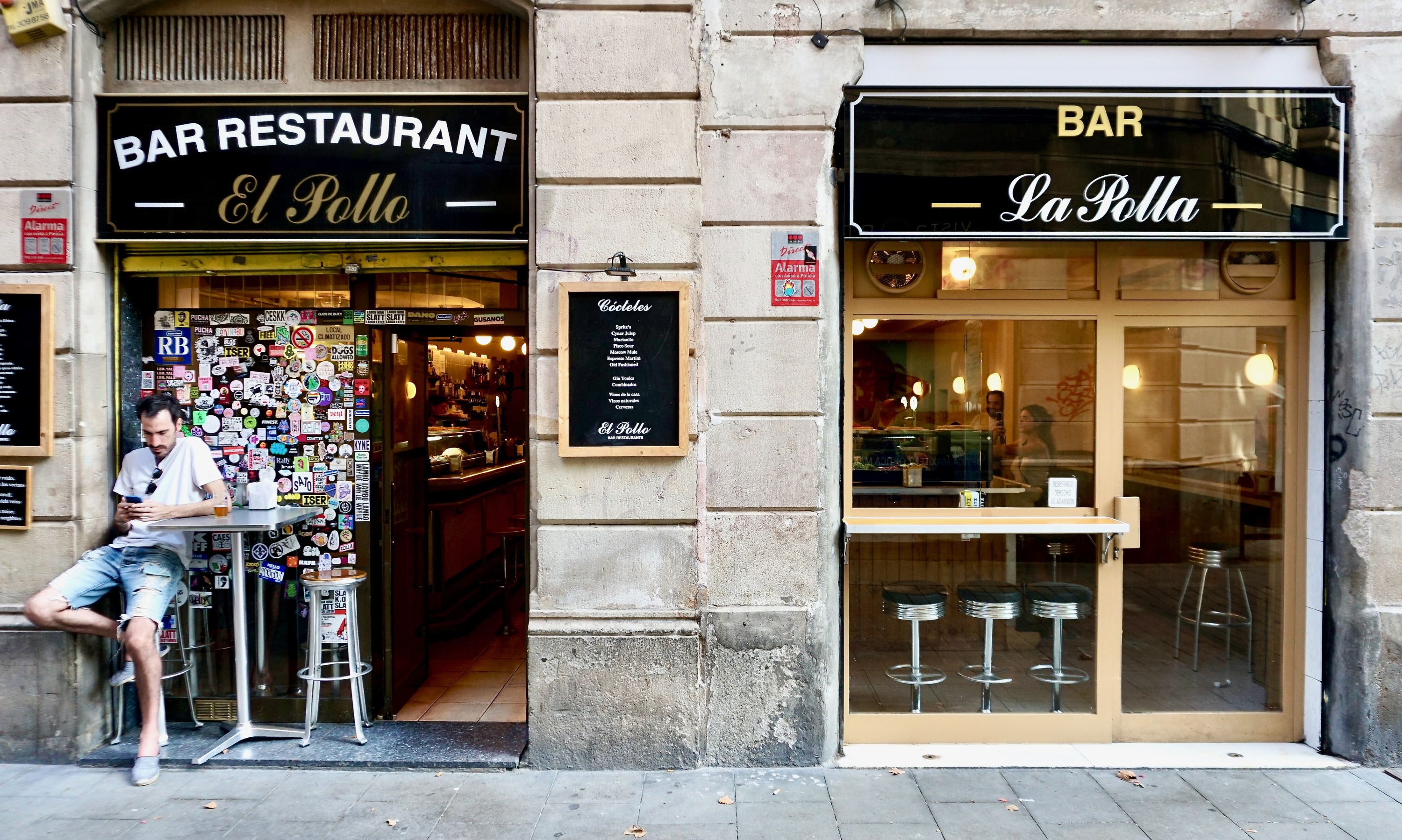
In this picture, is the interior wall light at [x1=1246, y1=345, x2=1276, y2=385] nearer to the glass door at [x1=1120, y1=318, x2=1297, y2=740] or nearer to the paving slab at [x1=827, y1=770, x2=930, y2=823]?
the glass door at [x1=1120, y1=318, x2=1297, y2=740]

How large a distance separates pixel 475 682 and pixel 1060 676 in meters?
4.16

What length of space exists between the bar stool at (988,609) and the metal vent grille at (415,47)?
4.42 m

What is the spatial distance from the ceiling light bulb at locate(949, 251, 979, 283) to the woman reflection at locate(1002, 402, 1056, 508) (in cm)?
91

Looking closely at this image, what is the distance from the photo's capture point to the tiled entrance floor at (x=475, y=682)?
5.63 m

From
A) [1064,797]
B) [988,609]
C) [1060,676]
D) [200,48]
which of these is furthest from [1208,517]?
[200,48]

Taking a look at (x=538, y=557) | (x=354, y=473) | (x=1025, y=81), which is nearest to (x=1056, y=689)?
(x=538, y=557)

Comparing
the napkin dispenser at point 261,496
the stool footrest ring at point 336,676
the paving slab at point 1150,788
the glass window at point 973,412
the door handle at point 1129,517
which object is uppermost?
the glass window at point 973,412

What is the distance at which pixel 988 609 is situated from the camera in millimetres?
5316

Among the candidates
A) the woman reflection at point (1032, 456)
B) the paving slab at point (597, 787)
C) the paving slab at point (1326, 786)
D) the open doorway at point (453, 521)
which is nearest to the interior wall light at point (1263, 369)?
the woman reflection at point (1032, 456)

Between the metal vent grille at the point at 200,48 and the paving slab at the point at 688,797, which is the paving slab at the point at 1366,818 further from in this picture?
the metal vent grille at the point at 200,48

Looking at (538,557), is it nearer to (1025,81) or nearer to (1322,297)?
Answer: (1025,81)

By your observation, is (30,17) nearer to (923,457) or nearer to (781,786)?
(923,457)

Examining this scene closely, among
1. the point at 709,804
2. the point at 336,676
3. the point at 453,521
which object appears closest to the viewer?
the point at 709,804

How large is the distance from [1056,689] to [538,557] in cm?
340
